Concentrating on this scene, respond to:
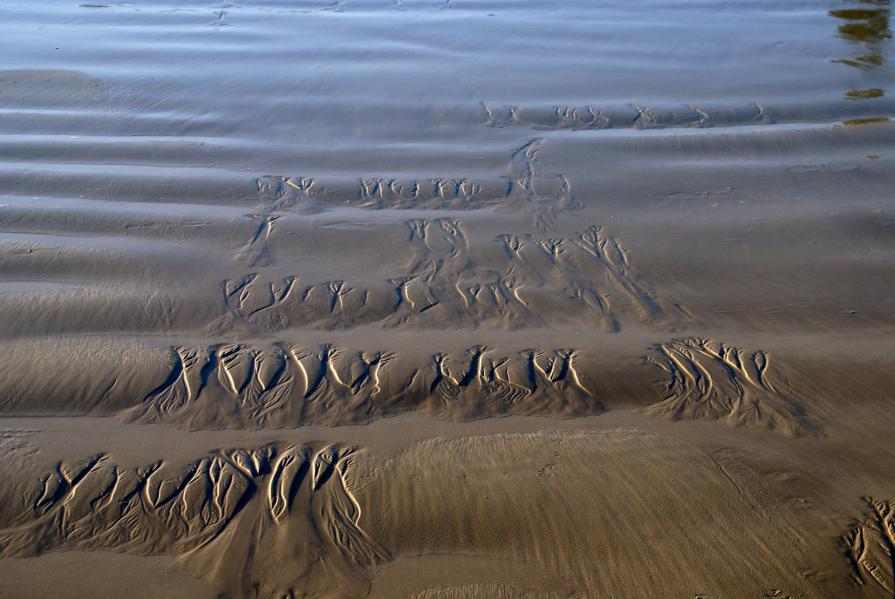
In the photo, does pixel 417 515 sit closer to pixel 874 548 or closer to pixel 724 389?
pixel 724 389

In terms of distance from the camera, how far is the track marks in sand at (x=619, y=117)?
862cm

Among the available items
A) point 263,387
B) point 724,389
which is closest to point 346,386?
point 263,387

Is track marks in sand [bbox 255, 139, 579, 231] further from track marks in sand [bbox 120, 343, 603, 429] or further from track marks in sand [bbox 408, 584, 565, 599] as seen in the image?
A: track marks in sand [bbox 408, 584, 565, 599]

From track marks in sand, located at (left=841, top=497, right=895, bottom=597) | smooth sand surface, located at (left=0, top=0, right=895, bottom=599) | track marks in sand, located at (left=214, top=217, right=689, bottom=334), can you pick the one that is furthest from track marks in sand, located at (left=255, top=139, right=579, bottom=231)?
track marks in sand, located at (left=841, top=497, right=895, bottom=597)

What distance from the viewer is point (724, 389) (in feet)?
15.7

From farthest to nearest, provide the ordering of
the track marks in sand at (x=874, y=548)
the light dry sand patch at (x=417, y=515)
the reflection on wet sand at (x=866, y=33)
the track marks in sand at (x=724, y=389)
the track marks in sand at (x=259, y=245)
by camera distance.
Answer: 1. the reflection on wet sand at (x=866, y=33)
2. the track marks in sand at (x=259, y=245)
3. the track marks in sand at (x=724, y=389)
4. the light dry sand patch at (x=417, y=515)
5. the track marks in sand at (x=874, y=548)

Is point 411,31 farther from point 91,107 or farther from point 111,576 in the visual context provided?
point 111,576

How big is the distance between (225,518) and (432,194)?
403 cm

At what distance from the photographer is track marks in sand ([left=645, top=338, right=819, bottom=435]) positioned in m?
4.58

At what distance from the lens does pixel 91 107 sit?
29.8 ft

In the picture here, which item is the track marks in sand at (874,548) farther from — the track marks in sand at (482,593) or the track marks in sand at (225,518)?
the track marks in sand at (225,518)

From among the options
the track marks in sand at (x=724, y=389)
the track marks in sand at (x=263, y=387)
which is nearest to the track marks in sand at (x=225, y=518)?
the track marks in sand at (x=263, y=387)

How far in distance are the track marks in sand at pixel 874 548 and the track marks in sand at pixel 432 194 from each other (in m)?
3.58

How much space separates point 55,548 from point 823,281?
5691mm
